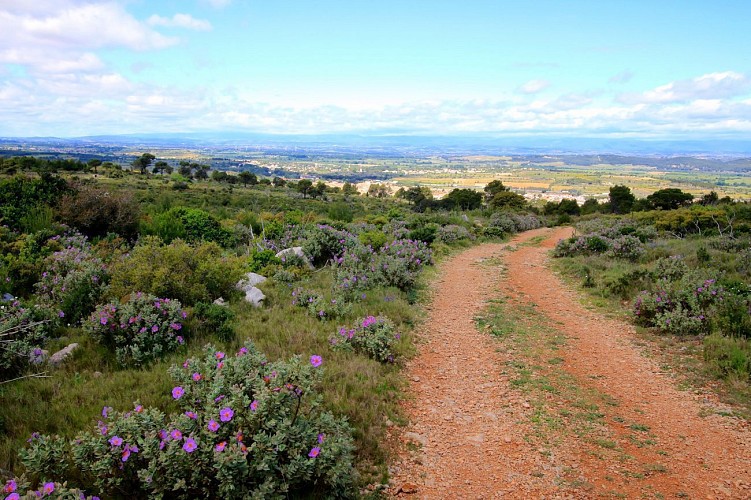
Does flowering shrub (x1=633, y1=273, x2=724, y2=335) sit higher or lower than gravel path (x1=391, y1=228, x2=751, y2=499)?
higher

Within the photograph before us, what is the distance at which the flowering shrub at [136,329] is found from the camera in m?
5.66

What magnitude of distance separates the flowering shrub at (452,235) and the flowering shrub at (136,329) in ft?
48.4

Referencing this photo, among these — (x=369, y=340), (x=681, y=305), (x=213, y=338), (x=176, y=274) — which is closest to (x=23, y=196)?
(x=176, y=274)

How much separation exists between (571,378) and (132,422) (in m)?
5.63

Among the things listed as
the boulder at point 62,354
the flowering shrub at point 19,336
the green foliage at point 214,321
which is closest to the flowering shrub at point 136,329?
the boulder at point 62,354

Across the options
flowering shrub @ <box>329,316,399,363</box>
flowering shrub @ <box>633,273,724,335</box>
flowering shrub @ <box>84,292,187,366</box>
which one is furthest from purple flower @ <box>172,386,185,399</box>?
flowering shrub @ <box>633,273,724,335</box>

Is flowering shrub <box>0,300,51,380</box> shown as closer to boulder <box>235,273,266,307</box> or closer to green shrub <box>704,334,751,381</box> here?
boulder <box>235,273,266,307</box>

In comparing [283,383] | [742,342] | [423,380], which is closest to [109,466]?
[283,383]

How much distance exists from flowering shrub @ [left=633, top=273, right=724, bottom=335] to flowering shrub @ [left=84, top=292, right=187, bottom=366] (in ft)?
27.6

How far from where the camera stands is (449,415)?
5.36 meters

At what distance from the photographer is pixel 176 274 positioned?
7.54m

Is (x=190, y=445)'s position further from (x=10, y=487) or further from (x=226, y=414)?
(x=10, y=487)

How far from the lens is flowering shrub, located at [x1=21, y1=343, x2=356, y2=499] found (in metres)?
3.15

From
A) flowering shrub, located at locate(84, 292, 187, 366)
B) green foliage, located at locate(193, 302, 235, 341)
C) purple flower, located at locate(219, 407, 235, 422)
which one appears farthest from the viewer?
green foliage, located at locate(193, 302, 235, 341)
